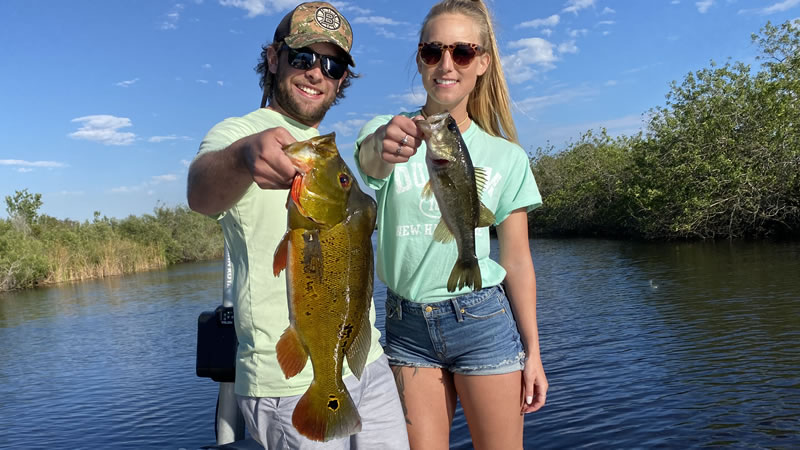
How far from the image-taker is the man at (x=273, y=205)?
2.25m

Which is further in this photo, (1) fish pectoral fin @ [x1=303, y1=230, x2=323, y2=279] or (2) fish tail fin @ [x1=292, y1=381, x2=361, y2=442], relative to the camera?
(2) fish tail fin @ [x1=292, y1=381, x2=361, y2=442]

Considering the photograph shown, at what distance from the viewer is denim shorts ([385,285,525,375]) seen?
3.06m

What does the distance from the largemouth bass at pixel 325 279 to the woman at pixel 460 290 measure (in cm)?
82

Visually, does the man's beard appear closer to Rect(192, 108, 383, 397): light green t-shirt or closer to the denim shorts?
Rect(192, 108, 383, 397): light green t-shirt

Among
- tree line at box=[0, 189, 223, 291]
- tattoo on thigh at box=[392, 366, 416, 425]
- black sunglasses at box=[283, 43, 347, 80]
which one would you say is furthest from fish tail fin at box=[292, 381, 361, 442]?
tree line at box=[0, 189, 223, 291]

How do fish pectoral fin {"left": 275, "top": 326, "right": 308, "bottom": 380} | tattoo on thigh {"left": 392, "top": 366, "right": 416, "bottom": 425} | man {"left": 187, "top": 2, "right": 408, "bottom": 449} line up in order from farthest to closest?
1. tattoo on thigh {"left": 392, "top": 366, "right": 416, "bottom": 425}
2. man {"left": 187, "top": 2, "right": 408, "bottom": 449}
3. fish pectoral fin {"left": 275, "top": 326, "right": 308, "bottom": 380}

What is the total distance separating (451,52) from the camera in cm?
302

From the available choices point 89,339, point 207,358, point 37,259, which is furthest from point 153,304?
point 207,358

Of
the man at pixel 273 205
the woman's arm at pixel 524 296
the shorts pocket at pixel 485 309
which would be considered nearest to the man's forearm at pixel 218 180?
the man at pixel 273 205

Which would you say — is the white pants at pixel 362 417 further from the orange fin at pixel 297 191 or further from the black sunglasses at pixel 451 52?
the black sunglasses at pixel 451 52

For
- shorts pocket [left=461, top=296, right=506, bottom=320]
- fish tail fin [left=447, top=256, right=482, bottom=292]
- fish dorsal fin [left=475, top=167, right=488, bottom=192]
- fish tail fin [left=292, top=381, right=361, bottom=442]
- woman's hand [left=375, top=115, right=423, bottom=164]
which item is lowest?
fish tail fin [left=292, top=381, right=361, bottom=442]

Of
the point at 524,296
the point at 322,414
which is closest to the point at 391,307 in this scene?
the point at 524,296

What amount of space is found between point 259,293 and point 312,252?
699 mm

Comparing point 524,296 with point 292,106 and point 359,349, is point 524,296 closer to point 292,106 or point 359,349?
point 359,349
